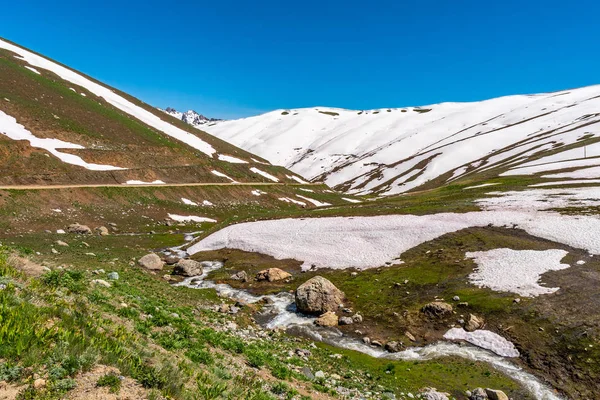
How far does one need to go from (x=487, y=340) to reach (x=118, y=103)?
16186 centimetres

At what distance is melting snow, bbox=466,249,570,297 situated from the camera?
29312 millimetres

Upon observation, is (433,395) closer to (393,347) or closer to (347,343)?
(393,347)

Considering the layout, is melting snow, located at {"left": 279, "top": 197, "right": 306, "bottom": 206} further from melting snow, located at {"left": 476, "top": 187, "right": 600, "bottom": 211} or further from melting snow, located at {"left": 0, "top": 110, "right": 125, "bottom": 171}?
melting snow, located at {"left": 476, "top": 187, "right": 600, "bottom": 211}

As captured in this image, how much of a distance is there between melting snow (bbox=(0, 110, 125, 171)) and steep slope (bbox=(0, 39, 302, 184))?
213 millimetres

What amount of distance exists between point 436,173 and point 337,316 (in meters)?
145

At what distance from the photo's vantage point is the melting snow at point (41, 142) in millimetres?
78375

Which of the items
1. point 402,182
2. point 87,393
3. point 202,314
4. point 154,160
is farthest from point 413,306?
point 402,182

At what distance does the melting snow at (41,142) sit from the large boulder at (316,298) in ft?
232

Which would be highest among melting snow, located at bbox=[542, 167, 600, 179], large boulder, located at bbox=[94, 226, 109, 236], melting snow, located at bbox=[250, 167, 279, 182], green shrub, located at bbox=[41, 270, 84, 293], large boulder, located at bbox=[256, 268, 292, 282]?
melting snow, located at bbox=[250, 167, 279, 182]

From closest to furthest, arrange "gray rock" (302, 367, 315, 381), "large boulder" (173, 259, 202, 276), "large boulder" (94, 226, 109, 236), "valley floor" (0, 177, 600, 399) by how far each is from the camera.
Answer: "valley floor" (0, 177, 600, 399) → "gray rock" (302, 367, 315, 381) → "large boulder" (173, 259, 202, 276) → "large boulder" (94, 226, 109, 236)

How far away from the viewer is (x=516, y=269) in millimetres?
32156

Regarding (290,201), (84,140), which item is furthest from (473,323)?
(84,140)

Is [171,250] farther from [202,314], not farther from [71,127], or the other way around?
[71,127]

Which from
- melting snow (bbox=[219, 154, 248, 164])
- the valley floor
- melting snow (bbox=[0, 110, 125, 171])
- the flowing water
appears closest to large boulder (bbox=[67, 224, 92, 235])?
the valley floor
